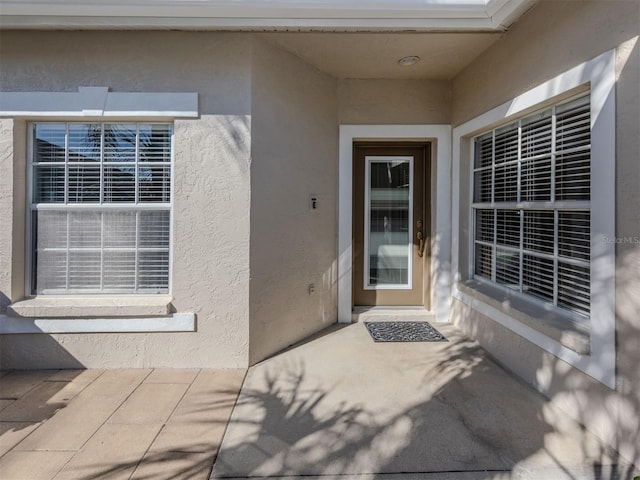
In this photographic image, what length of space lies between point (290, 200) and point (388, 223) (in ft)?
5.25

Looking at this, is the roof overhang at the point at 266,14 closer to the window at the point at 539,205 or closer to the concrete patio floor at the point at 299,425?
the window at the point at 539,205

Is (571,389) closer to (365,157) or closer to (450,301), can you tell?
(450,301)

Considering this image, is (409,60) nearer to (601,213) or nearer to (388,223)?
(388,223)

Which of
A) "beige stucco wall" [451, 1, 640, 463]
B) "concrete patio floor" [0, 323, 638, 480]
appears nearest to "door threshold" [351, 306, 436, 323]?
"concrete patio floor" [0, 323, 638, 480]

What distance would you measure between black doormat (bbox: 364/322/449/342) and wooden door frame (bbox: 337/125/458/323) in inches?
12.7

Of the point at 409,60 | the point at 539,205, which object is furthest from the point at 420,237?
the point at 409,60

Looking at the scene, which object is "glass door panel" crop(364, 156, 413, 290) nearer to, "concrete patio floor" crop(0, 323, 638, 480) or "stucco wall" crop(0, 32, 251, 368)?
"concrete patio floor" crop(0, 323, 638, 480)

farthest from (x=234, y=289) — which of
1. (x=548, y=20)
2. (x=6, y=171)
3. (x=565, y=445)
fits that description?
(x=548, y=20)

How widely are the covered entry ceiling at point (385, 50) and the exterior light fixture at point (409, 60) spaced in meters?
0.04

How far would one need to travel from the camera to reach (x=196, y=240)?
124 inches

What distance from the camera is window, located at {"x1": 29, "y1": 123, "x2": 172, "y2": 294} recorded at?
3.26 m

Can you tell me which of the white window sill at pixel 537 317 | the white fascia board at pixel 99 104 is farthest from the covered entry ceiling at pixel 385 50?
the white window sill at pixel 537 317

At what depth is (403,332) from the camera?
3.95 meters

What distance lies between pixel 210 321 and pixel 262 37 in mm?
2721
